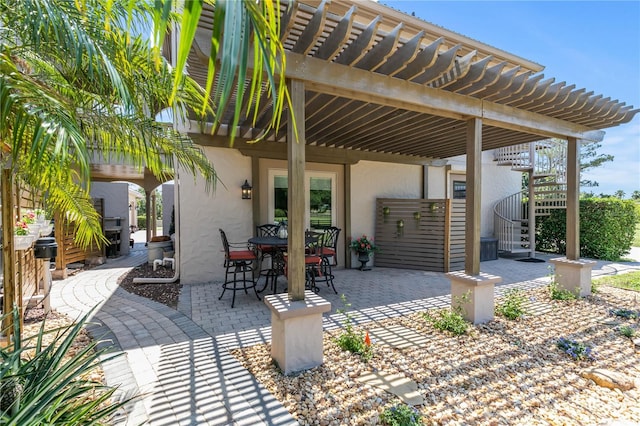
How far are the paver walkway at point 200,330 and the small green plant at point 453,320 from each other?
0.47 metres

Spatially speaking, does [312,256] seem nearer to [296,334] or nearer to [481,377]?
[296,334]

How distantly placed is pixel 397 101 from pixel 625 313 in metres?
4.09

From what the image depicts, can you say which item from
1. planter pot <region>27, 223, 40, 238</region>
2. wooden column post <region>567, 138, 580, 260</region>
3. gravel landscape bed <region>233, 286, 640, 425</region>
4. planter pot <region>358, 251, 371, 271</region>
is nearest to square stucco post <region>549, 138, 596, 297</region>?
wooden column post <region>567, 138, 580, 260</region>

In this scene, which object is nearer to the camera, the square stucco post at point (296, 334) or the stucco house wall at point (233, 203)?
the square stucco post at point (296, 334)

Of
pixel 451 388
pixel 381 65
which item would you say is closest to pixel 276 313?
Result: pixel 451 388

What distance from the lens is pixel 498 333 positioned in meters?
3.41

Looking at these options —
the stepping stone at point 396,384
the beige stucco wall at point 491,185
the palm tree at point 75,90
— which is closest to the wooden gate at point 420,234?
the beige stucco wall at point 491,185

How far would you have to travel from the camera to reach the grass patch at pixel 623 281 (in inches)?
211

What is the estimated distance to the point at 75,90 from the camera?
190 centimetres

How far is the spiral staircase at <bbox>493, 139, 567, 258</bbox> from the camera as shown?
8.53 meters

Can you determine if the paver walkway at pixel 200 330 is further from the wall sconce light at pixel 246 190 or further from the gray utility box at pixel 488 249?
the wall sconce light at pixel 246 190

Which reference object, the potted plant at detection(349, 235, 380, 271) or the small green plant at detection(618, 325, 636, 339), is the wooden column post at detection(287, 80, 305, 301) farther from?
the potted plant at detection(349, 235, 380, 271)

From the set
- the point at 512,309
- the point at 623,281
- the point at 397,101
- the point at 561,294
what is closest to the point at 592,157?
the point at 623,281

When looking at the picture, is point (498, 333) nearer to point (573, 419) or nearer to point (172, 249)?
point (573, 419)
